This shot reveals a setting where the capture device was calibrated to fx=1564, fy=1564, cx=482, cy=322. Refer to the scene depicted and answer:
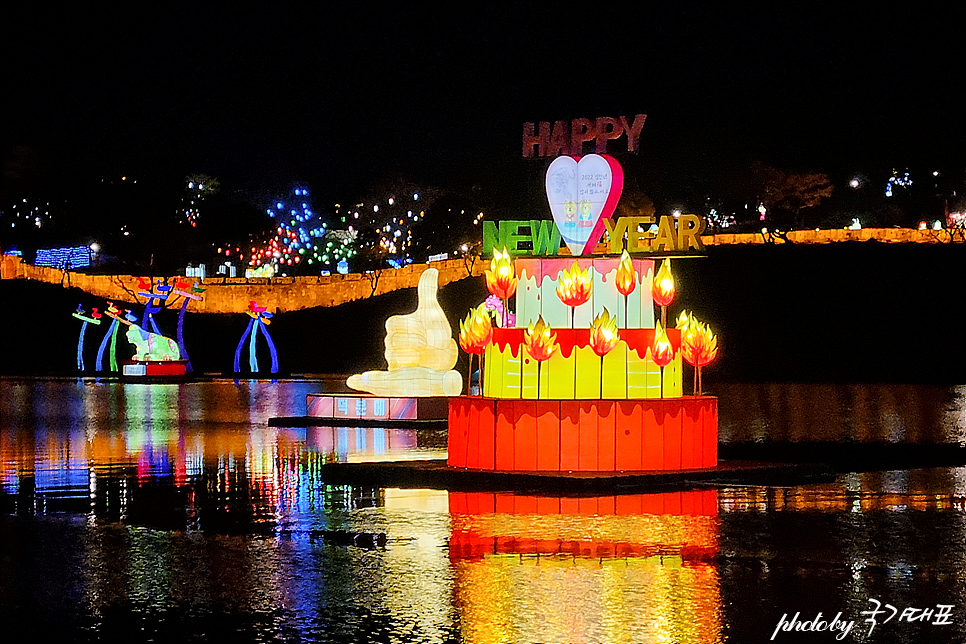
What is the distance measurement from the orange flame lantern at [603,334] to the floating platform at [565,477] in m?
1.55

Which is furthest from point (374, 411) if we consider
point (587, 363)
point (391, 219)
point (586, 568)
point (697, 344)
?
point (391, 219)

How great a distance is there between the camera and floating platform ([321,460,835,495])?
17.9 m

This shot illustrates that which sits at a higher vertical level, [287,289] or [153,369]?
[287,289]

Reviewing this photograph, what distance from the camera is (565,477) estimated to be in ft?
59.0

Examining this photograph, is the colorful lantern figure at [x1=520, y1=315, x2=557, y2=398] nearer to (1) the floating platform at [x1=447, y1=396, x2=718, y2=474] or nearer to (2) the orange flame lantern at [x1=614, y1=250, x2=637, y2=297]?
(1) the floating platform at [x1=447, y1=396, x2=718, y2=474]

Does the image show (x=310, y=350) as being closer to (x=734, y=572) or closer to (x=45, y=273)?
(x=45, y=273)

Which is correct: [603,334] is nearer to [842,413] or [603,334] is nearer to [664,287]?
[664,287]

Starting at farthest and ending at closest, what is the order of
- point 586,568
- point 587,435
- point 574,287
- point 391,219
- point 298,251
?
point 391,219 → point 298,251 → point 574,287 → point 587,435 → point 586,568

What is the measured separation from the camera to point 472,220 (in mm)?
116438

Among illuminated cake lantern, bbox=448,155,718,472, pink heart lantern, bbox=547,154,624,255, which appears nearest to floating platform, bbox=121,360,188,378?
pink heart lantern, bbox=547,154,624,255

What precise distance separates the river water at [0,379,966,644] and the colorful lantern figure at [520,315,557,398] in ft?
7.71

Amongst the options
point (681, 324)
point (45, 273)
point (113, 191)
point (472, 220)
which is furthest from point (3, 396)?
point (113, 191)

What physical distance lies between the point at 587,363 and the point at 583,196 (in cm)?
309

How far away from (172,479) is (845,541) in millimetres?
9024
